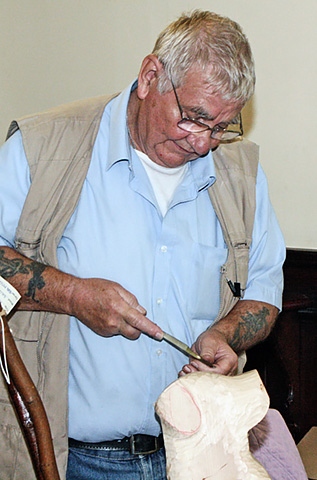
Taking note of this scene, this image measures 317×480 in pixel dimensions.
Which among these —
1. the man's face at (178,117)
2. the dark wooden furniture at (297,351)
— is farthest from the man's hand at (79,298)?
the dark wooden furniture at (297,351)

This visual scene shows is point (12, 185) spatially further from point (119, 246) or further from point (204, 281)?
point (204, 281)

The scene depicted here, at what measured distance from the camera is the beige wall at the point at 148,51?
2842 millimetres

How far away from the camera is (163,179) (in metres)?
1.82

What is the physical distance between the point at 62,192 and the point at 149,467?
26.1 inches

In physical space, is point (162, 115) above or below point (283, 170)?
above

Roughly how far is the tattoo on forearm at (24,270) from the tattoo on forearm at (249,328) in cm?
49

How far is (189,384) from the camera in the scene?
119 cm

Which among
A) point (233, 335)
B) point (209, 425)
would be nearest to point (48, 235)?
point (233, 335)

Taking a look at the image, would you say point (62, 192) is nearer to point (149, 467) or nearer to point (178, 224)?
point (178, 224)

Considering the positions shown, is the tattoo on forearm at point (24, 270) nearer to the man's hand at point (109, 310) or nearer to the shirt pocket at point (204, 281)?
the man's hand at point (109, 310)

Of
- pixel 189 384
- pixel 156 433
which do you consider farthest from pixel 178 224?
pixel 189 384

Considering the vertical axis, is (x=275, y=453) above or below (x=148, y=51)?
below

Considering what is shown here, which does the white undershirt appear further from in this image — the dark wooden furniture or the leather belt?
the dark wooden furniture

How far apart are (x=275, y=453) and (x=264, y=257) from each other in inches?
19.6
